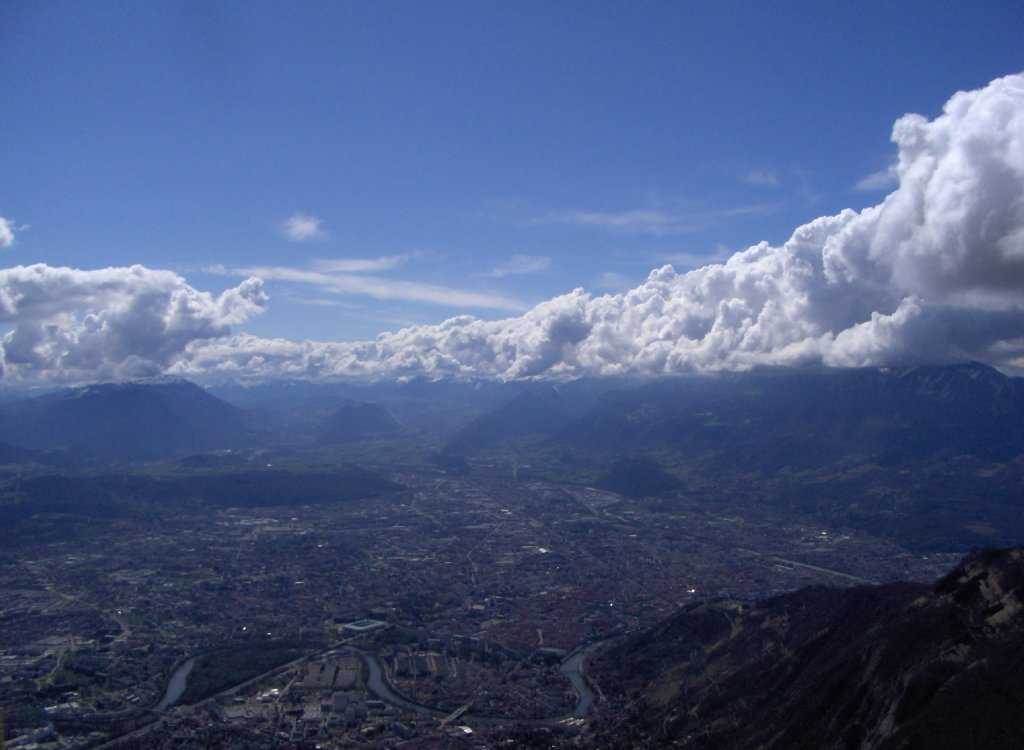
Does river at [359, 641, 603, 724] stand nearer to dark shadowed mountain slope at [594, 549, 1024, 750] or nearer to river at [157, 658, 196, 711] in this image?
dark shadowed mountain slope at [594, 549, 1024, 750]

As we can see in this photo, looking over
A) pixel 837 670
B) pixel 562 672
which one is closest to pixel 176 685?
pixel 562 672

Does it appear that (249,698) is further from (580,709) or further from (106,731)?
(580,709)

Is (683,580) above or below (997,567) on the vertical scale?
below

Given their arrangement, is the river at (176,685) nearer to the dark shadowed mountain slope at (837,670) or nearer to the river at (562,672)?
the river at (562,672)

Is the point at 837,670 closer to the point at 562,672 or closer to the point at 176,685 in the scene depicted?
the point at 562,672

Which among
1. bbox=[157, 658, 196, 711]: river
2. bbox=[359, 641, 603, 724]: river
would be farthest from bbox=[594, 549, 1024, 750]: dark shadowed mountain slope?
bbox=[157, 658, 196, 711]: river

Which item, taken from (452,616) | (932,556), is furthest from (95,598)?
(932,556)
